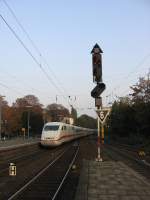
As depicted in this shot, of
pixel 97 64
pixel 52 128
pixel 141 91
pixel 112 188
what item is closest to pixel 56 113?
pixel 141 91

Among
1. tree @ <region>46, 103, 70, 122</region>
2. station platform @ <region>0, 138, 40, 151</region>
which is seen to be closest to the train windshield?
station platform @ <region>0, 138, 40, 151</region>

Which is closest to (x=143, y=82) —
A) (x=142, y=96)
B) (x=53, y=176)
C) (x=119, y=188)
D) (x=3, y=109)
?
(x=142, y=96)

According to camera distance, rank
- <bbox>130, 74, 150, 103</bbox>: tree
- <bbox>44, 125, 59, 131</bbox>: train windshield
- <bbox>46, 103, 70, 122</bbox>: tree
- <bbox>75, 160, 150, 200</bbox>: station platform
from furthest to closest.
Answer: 1. <bbox>46, 103, 70, 122</bbox>: tree
2. <bbox>130, 74, 150, 103</bbox>: tree
3. <bbox>44, 125, 59, 131</bbox>: train windshield
4. <bbox>75, 160, 150, 200</bbox>: station platform

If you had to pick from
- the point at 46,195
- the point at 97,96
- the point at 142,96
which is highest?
the point at 142,96

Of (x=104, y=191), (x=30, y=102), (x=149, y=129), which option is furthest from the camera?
(x=30, y=102)

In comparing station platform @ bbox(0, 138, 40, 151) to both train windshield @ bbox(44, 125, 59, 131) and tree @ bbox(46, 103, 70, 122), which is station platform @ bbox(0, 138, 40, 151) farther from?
tree @ bbox(46, 103, 70, 122)

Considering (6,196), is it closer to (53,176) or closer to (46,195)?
(46,195)

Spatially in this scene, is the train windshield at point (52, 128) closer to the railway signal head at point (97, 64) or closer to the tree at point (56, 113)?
the railway signal head at point (97, 64)

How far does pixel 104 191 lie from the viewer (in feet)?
42.2

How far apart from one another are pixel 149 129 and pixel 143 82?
31.3 ft

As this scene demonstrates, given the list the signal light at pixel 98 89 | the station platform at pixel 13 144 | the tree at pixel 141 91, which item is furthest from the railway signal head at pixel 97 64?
the tree at pixel 141 91

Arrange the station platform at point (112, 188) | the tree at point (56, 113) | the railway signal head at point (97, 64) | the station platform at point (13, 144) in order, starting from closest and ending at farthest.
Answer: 1. the station platform at point (112, 188)
2. the railway signal head at point (97, 64)
3. the station platform at point (13, 144)
4. the tree at point (56, 113)

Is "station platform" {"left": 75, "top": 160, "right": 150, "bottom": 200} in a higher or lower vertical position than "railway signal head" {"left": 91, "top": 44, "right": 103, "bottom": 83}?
lower

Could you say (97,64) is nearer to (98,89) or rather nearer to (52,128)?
(98,89)
